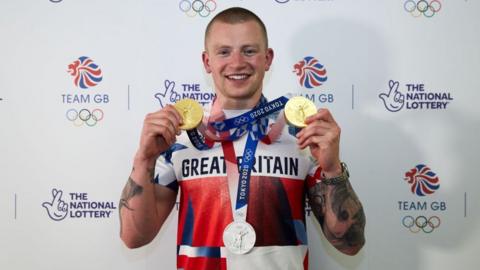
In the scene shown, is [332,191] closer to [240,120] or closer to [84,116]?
[240,120]

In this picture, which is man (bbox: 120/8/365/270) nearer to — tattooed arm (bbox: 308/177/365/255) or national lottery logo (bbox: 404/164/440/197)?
tattooed arm (bbox: 308/177/365/255)

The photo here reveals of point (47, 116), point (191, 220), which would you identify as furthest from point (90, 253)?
point (191, 220)

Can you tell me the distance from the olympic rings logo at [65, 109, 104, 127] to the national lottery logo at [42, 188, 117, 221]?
30cm

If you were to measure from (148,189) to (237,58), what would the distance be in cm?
49

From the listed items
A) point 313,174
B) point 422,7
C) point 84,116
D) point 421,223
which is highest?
point 422,7

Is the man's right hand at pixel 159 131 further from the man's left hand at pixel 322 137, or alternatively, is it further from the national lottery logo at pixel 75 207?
the national lottery logo at pixel 75 207

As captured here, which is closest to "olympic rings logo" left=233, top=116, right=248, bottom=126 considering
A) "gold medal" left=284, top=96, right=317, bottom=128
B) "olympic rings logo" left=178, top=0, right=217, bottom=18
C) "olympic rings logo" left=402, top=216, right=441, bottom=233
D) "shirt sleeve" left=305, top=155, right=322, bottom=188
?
"gold medal" left=284, top=96, right=317, bottom=128

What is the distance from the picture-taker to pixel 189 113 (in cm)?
140

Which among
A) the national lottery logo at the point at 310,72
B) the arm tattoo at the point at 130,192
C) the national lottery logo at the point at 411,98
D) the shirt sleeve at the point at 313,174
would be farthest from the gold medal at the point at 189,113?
the national lottery logo at the point at 411,98

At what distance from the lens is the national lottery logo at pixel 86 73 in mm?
2029

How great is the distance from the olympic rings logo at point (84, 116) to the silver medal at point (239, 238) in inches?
36.1

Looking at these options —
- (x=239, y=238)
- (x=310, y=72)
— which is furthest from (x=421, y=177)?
(x=239, y=238)

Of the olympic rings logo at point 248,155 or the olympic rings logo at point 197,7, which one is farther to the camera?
the olympic rings logo at point 197,7

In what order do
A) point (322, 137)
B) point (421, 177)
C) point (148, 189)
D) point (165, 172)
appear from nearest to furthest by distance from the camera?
point (322, 137) < point (148, 189) < point (165, 172) < point (421, 177)
